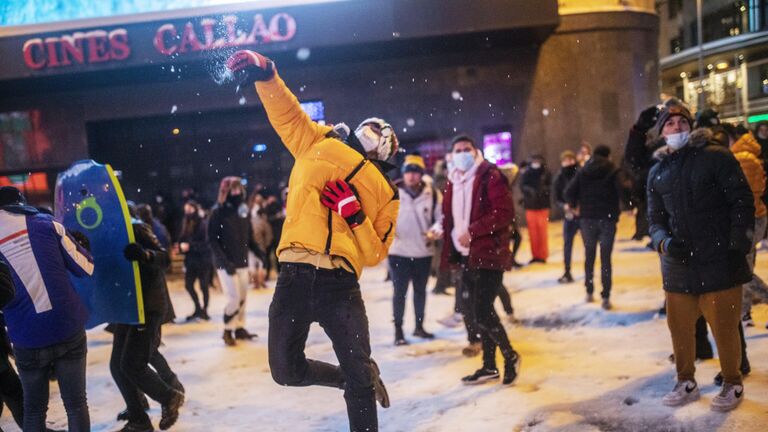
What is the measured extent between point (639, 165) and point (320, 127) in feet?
9.59

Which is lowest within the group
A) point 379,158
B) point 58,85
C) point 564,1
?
point 379,158

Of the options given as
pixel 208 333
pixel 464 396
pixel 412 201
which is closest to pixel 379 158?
pixel 464 396

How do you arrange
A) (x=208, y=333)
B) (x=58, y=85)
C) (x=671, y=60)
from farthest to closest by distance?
(x=671, y=60) → (x=58, y=85) → (x=208, y=333)

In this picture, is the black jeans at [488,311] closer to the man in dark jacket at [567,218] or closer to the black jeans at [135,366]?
the black jeans at [135,366]

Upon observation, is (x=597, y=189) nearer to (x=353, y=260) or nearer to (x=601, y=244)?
(x=601, y=244)

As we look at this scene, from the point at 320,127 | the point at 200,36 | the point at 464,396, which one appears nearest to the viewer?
the point at 320,127

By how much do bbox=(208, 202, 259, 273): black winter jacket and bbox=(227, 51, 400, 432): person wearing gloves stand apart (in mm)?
4302

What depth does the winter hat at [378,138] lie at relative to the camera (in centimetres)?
374

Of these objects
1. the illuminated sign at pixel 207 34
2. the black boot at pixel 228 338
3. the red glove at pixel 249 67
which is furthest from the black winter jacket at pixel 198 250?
the illuminated sign at pixel 207 34

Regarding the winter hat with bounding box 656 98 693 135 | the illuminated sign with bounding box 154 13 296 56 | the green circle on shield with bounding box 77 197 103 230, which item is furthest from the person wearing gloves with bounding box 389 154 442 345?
the illuminated sign with bounding box 154 13 296 56

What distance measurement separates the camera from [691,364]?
14.8 ft

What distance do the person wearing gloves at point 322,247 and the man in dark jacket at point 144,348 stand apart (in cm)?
155

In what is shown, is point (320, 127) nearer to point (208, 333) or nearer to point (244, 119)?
point (208, 333)

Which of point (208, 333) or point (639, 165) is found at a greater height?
point (639, 165)
